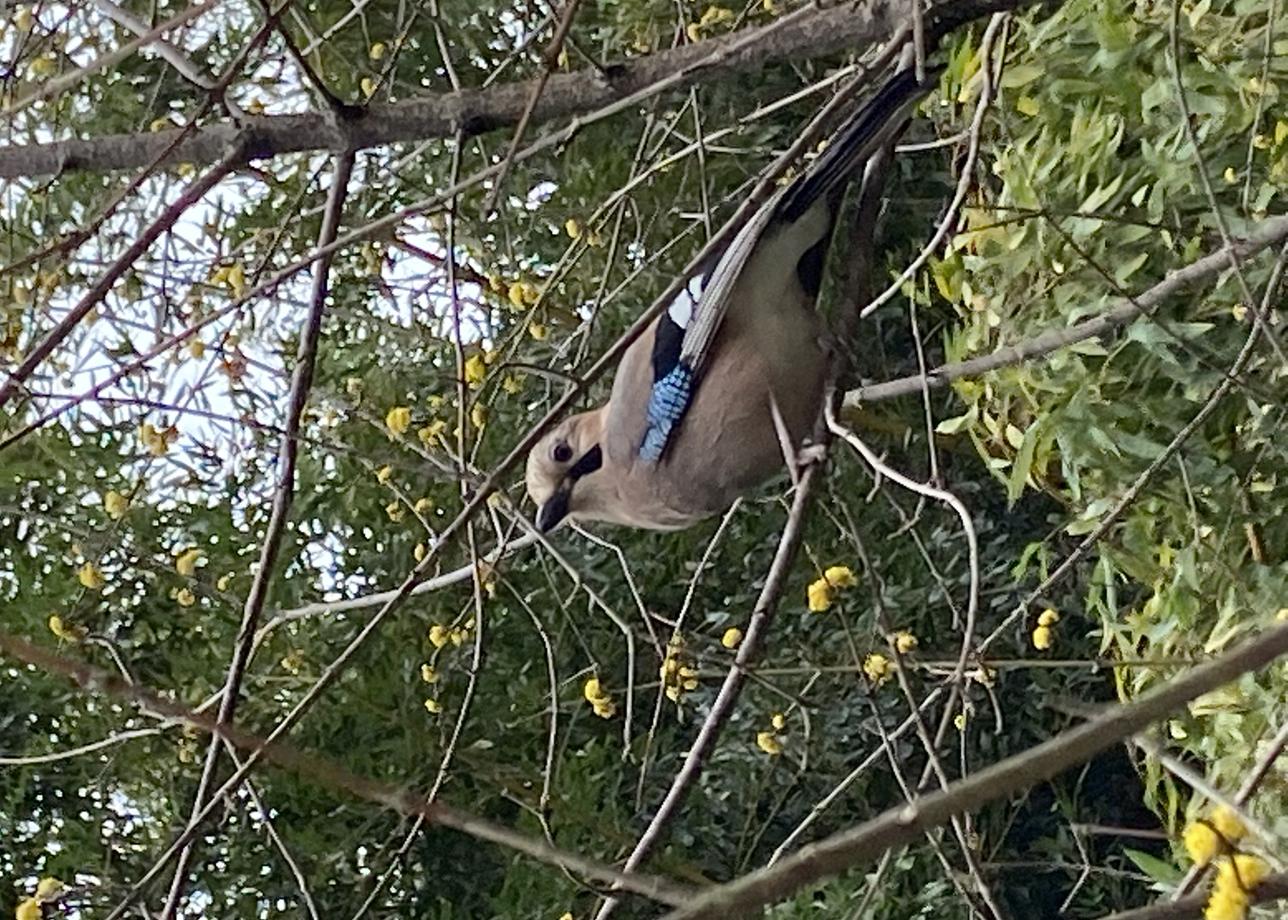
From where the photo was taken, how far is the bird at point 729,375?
1188 mm

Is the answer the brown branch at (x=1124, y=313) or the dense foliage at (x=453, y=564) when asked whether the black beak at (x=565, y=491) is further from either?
the brown branch at (x=1124, y=313)

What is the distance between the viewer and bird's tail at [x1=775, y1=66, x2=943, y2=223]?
974 mm

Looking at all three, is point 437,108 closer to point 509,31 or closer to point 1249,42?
point 1249,42

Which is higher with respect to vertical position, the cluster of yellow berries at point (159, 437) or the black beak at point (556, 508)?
the cluster of yellow berries at point (159, 437)

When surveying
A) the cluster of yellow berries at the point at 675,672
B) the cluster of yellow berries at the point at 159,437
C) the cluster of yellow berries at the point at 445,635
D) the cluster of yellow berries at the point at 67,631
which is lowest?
the cluster of yellow berries at the point at 675,672

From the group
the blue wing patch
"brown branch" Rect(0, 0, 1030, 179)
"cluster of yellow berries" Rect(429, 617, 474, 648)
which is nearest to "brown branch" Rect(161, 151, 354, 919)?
"brown branch" Rect(0, 0, 1030, 179)

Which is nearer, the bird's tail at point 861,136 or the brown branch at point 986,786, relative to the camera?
the brown branch at point 986,786

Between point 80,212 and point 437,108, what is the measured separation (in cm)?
118

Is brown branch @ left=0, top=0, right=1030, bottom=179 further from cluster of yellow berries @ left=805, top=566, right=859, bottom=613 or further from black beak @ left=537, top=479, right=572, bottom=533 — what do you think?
black beak @ left=537, top=479, right=572, bottom=533

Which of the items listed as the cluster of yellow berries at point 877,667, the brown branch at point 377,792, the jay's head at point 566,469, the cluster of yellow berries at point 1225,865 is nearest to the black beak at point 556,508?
the jay's head at point 566,469

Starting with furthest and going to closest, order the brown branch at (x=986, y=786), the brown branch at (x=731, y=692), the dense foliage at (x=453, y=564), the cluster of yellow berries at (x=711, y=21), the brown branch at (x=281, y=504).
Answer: the dense foliage at (x=453, y=564)
the cluster of yellow berries at (x=711, y=21)
the brown branch at (x=281, y=504)
the brown branch at (x=731, y=692)
the brown branch at (x=986, y=786)

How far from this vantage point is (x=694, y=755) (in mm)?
835

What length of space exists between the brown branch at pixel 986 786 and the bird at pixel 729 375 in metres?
0.78

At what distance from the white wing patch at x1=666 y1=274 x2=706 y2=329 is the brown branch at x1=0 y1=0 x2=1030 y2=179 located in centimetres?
26
